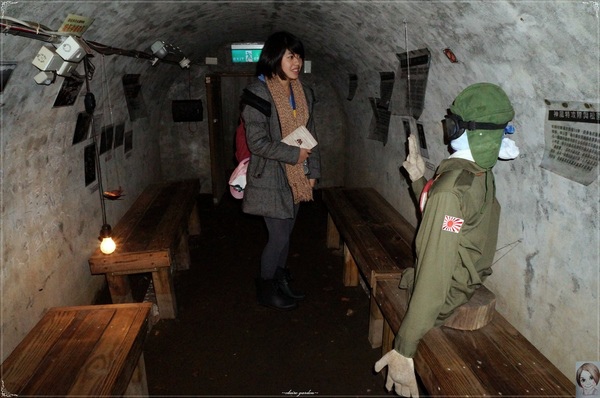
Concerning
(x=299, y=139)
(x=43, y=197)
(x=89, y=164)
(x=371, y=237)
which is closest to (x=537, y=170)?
(x=299, y=139)

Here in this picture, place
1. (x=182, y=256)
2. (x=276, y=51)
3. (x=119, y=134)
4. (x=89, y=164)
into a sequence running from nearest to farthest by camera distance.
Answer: (x=276, y=51), (x=89, y=164), (x=119, y=134), (x=182, y=256)

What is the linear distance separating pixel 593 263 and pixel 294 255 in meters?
3.96

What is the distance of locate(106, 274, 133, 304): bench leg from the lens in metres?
3.76

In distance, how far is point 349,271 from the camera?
4695 mm

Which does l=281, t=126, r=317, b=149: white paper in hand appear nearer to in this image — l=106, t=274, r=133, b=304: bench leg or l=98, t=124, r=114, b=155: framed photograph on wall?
l=106, t=274, r=133, b=304: bench leg

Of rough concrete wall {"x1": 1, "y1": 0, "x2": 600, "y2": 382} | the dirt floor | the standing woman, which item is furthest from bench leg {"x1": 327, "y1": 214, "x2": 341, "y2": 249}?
the standing woman

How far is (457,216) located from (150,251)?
279 centimetres

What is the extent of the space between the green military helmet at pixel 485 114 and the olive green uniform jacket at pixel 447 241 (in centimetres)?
8

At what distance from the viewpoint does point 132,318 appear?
8.93 feet

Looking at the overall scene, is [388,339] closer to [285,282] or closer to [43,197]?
[285,282]

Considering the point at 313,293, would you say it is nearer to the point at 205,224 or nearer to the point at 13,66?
the point at 205,224

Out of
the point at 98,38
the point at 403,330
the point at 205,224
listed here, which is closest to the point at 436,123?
the point at 403,330

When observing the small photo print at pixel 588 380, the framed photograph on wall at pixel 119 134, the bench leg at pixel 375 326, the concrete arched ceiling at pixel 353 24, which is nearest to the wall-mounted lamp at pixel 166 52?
the concrete arched ceiling at pixel 353 24

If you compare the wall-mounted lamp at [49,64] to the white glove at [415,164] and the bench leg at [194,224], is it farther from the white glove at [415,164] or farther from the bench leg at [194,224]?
the bench leg at [194,224]
